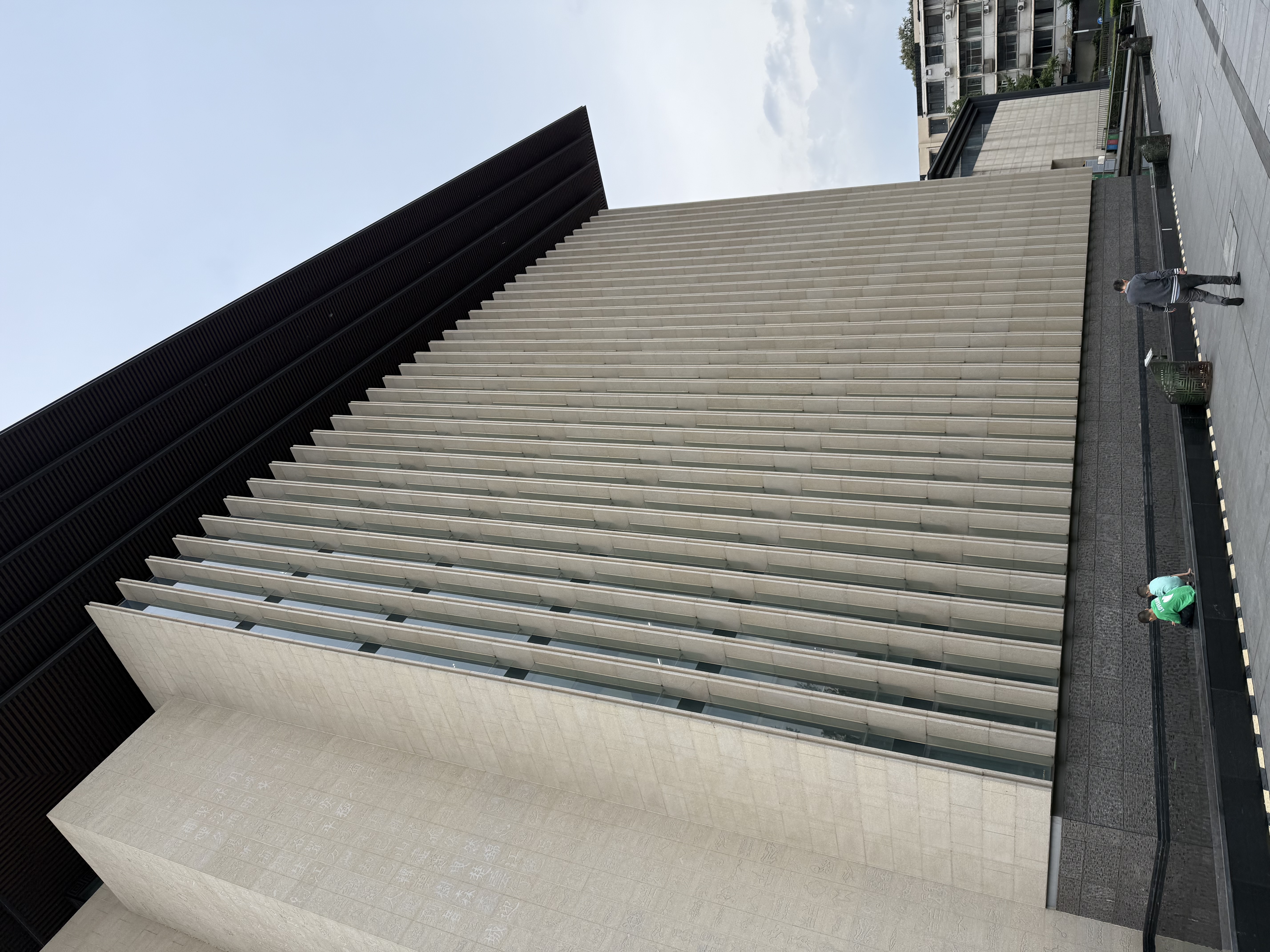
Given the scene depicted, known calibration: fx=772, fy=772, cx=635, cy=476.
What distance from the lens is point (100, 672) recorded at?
15.5 meters

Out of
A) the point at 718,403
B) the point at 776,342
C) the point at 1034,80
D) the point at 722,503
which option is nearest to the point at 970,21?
the point at 1034,80

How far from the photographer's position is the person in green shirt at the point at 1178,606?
891 centimetres

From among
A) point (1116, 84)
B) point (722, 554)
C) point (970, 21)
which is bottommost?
point (722, 554)

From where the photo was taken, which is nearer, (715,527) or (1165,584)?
(1165,584)

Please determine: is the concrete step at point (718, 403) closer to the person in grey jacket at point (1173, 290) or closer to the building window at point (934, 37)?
the person in grey jacket at point (1173, 290)

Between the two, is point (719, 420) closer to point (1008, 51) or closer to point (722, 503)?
point (722, 503)

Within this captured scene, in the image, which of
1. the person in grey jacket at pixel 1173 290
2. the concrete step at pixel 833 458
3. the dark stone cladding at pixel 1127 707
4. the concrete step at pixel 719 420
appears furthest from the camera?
the concrete step at pixel 719 420

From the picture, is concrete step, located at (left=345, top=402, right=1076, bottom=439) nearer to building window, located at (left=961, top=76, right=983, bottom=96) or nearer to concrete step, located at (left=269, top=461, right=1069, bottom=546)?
concrete step, located at (left=269, top=461, right=1069, bottom=546)

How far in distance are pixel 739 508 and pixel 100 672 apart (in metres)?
13.2

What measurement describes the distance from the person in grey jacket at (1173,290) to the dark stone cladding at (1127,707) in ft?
10.0

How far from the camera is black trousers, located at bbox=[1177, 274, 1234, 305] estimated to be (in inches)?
311

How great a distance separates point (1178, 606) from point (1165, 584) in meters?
0.27

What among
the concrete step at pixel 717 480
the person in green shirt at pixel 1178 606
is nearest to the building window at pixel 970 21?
the concrete step at pixel 717 480

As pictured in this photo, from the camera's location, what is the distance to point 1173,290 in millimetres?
8508
